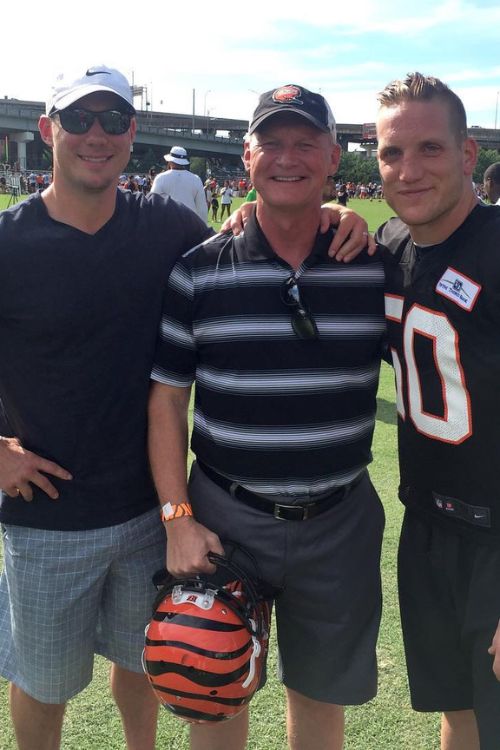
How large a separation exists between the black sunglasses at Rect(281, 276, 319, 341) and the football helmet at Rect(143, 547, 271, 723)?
87cm

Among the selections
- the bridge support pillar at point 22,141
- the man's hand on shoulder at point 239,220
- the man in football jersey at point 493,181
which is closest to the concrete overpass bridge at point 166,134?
the bridge support pillar at point 22,141

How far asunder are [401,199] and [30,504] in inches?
65.7

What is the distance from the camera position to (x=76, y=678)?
2605 millimetres

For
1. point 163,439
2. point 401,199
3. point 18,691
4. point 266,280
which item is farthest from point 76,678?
point 401,199

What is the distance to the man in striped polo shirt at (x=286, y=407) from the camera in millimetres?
2367

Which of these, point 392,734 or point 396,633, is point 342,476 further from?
point 396,633

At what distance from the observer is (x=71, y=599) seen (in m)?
2.53

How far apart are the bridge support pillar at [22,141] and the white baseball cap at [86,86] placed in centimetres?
8122

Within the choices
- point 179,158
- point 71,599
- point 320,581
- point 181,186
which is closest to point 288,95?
point 320,581

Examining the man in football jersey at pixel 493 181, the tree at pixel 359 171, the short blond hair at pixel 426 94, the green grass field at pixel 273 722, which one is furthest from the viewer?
the tree at pixel 359 171

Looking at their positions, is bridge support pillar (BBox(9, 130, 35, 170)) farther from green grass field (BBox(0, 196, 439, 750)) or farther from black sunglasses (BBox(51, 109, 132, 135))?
green grass field (BBox(0, 196, 439, 750))

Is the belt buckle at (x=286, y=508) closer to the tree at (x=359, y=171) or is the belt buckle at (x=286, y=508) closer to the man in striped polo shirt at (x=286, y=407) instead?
the man in striped polo shirt at (x=286, y=407)

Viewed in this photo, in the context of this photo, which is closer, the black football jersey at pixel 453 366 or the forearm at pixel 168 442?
the black football jersey at pixel 453 366

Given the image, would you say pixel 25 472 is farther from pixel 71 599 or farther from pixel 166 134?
pixel 166 134
